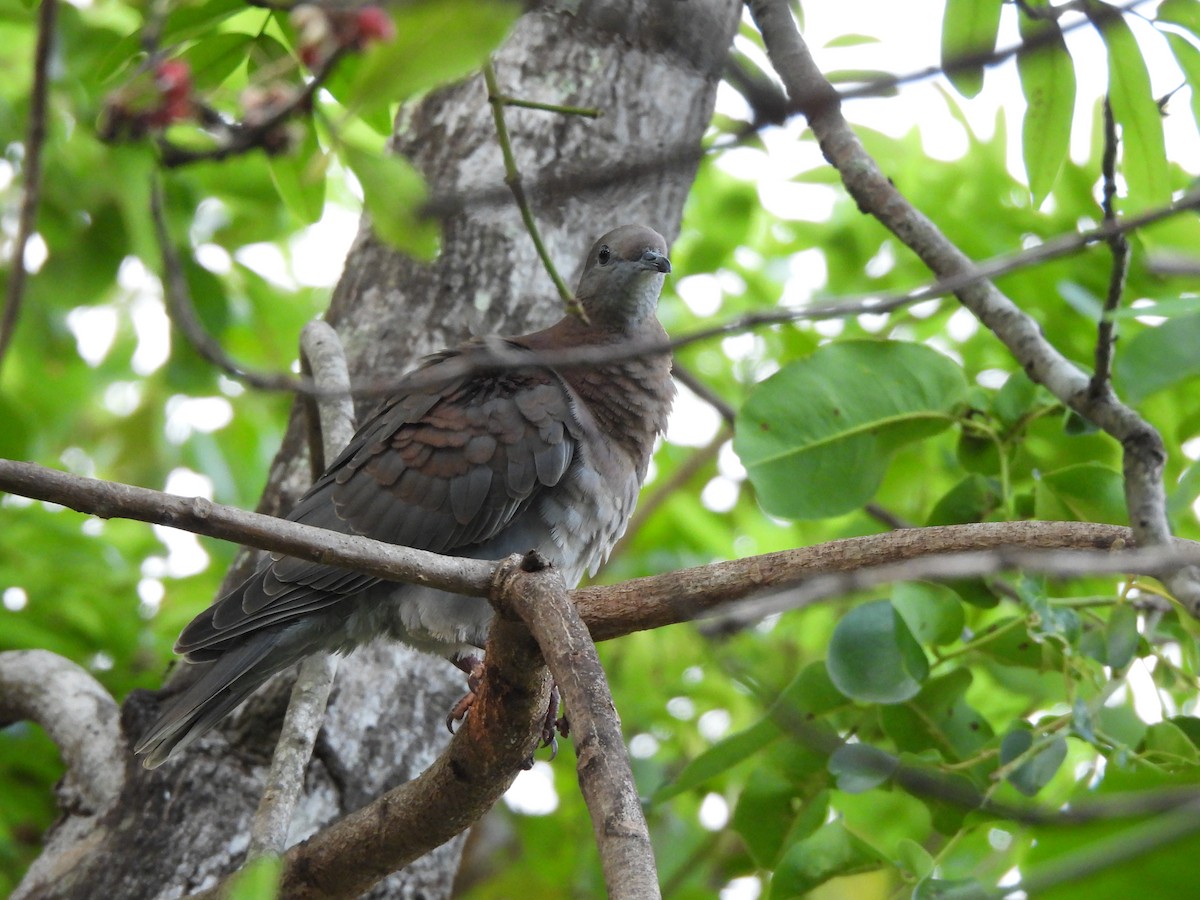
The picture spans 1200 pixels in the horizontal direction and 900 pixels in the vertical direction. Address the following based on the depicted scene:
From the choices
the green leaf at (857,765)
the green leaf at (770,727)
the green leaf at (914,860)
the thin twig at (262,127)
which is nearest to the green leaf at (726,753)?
the green leaf at (770,727)

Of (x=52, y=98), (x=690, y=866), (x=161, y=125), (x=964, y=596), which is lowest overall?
(x=690, y=866)

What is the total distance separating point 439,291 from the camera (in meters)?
3.41

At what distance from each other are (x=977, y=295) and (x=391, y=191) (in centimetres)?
163

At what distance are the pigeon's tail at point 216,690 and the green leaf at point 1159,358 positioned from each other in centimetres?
204

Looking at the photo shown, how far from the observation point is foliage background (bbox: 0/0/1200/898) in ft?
7.67

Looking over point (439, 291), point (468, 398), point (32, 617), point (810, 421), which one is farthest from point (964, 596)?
point (32, 617)

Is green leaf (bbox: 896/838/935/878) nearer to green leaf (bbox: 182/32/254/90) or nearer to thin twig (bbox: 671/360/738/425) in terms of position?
thin twig (bbox: 671/360/738/425)

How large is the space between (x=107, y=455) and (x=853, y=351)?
4.22m

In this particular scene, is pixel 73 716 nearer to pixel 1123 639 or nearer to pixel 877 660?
pixel 877 660

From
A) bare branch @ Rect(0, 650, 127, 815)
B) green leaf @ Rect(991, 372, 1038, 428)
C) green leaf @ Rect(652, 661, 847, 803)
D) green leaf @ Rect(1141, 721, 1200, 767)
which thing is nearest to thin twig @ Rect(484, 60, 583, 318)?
green leaf @ Rect(652, 661, 847, 803)

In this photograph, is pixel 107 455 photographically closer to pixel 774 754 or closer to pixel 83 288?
pixel 83 288

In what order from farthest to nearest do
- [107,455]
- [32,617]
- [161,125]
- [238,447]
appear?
[107,455]
[238,447]
[32,617]
[161,125]

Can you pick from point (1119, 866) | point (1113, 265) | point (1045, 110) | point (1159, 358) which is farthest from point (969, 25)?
point (1119, 866)

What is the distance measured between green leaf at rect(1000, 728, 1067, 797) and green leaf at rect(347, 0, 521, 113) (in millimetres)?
1804
